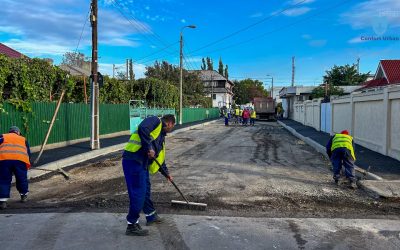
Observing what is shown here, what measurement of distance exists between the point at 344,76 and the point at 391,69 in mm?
28089

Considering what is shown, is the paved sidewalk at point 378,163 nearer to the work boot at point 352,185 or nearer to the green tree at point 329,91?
the work boot at point 352,185

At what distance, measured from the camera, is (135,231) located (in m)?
5.51

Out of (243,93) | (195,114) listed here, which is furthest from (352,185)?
(243,93)

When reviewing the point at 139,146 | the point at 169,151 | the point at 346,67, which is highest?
the point at 346,67

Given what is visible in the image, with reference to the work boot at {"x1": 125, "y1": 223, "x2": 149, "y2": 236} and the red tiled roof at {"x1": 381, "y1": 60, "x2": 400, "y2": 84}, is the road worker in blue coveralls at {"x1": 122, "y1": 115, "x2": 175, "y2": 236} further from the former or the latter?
the red tiled roof at {"x1": 381, "y1": 60, "x2": 400, "y2": 84}

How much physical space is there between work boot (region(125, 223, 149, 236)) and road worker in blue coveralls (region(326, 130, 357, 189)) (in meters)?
5.27

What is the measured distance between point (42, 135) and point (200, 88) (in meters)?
55.6

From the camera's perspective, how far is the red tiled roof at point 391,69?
113 ft

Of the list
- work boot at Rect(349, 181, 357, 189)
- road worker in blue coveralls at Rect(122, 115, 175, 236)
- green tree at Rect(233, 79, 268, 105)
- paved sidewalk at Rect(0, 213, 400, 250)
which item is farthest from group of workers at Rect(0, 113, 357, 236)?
green tree at Rect(233, 79, 268, 105)

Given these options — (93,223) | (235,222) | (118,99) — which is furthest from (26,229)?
(118,99)

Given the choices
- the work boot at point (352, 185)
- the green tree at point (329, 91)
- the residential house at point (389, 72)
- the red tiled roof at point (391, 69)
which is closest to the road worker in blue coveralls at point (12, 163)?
the work boot at point (352, 185)

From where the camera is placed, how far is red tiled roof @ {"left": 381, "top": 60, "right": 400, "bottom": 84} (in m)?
34.5

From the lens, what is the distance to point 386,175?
9977mm

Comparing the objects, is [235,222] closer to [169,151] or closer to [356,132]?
[169,151]
